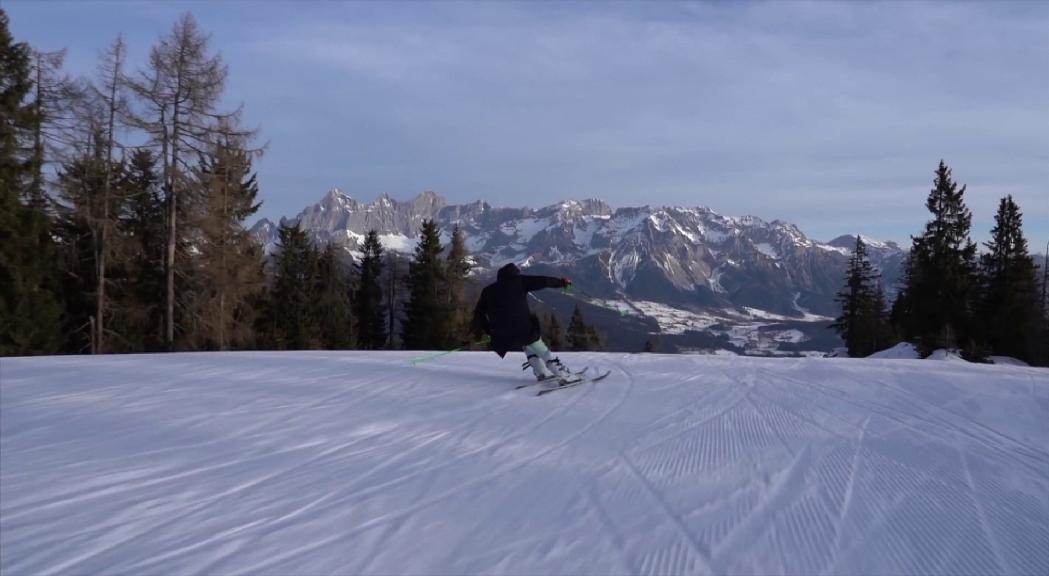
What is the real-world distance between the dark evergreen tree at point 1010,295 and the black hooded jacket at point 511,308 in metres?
37.1

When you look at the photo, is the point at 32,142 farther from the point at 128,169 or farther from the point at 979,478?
the point at 979,478

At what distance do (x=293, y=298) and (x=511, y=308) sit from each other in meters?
34.8

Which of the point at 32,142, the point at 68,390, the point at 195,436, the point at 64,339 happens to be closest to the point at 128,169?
the point at 32,142

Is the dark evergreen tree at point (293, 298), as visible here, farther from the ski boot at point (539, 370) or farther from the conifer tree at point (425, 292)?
the ski boot at point (539, 370)

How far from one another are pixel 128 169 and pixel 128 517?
1007 inches

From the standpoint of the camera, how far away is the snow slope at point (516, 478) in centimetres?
356

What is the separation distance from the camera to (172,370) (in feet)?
32.4

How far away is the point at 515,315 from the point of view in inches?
340

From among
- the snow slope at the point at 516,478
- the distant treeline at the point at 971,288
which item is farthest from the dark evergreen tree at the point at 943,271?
the snow slope at the point at 516,478

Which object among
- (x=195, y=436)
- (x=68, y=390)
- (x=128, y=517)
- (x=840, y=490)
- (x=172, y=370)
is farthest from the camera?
(x=172, y=370)

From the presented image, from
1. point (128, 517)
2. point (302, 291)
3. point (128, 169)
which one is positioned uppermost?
point (128, 169)

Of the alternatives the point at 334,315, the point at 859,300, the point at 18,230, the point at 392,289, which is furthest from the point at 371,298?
the point at 859,300

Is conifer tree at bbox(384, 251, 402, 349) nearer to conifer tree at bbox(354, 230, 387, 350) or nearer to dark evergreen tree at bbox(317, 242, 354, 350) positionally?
conifer tree at bbox(354, 230, 387, 350)

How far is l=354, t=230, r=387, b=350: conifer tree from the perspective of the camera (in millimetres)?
49281
